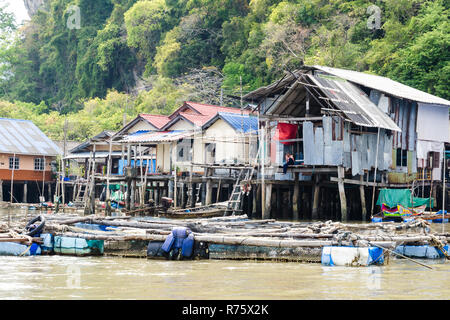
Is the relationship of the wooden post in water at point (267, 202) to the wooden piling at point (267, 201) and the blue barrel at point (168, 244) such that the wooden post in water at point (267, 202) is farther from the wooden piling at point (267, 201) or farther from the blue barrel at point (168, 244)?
the blue barrel at point (168, 244)

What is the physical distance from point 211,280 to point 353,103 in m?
16.5

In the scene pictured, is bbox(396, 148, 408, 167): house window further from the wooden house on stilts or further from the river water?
the river water

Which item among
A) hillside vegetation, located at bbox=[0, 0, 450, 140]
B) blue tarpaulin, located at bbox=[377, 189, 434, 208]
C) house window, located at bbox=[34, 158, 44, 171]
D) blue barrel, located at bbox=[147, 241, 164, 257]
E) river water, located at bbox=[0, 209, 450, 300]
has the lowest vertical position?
river water, located at bbox=[0, 209, 450, 300]

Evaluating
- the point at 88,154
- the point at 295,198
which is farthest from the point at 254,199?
the point at 88,154

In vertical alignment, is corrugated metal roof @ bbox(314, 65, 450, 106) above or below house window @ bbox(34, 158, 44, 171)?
above

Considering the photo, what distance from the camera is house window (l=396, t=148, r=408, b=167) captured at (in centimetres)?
2989

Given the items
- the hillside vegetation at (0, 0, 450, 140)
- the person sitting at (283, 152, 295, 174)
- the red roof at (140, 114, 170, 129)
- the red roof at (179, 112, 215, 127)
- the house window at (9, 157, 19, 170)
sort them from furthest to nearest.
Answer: the house window at (9, 157, 19, 170) < the hillside vegetation at (0, 0, 450, 140) < the red roof at (140, 114, 170, 129) < the red roof at (179, 112, 215, 127) < the person sitting at (283, 152, 295, 174)

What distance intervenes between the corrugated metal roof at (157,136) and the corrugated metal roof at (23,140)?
1013 centimetres

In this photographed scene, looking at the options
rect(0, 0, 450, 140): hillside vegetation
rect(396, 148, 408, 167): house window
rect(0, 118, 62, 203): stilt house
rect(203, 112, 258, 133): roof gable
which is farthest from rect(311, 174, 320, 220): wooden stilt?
rect(0, 118, 62, 203): stilt house

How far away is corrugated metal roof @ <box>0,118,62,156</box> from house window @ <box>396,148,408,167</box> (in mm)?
22286

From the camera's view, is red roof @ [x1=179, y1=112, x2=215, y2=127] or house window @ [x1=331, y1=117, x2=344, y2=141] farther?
red roof @ [x1=179, y1=112, x2=215, y2=127]

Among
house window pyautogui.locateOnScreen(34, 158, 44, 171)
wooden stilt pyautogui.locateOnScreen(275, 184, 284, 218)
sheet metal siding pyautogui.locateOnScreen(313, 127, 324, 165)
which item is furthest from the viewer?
house window pyautogui.locateOnScreen(34, 158, 44, 171)

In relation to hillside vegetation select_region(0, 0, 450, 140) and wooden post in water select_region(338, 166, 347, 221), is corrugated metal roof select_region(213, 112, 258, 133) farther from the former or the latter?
wooden post in water select_region(338, 166, 347, 221)

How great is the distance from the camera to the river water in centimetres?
1071
